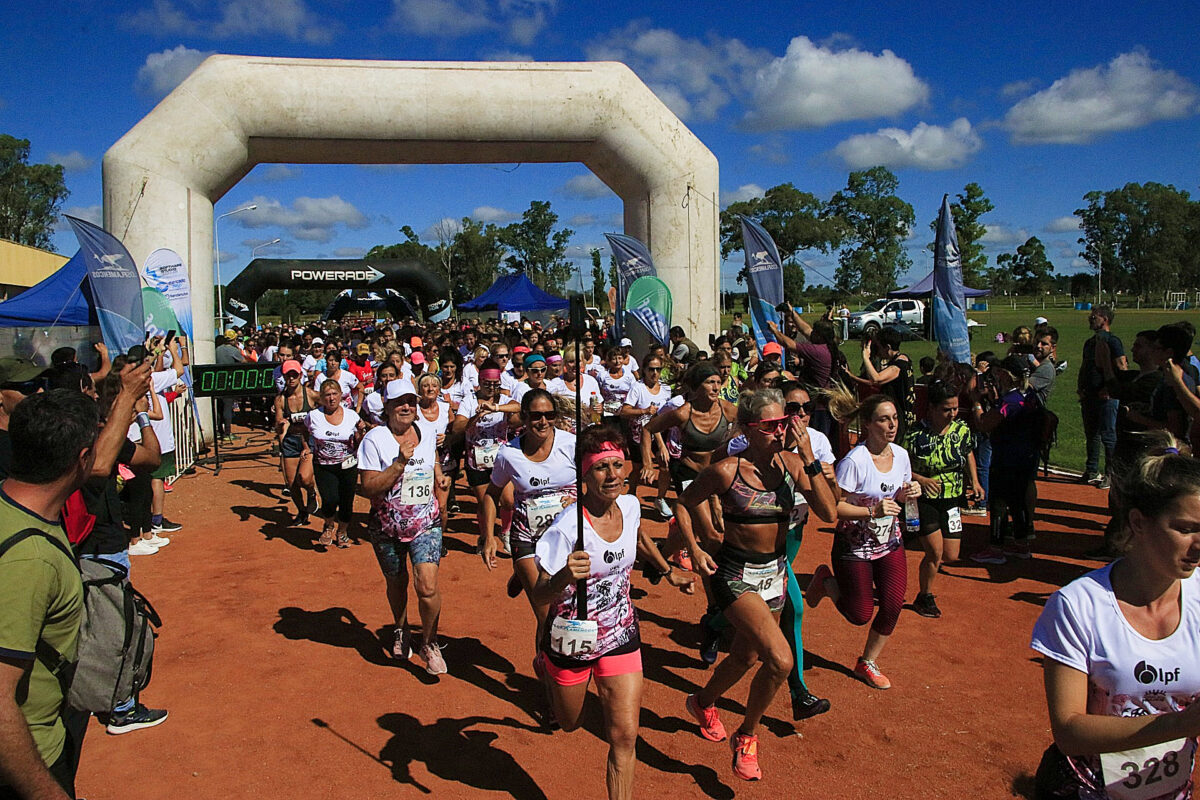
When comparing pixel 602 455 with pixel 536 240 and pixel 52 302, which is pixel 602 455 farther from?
pixel 536 240

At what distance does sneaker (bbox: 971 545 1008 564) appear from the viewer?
314 inches

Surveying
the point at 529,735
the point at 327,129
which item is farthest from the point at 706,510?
the point at 327,129

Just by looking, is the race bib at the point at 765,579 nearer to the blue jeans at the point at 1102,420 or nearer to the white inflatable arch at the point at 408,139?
the blue jeans at the point at 1102,420

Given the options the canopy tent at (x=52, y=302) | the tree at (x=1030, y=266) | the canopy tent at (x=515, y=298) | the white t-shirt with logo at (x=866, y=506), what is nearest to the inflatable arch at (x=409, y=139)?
the canopy tent at (x=52, y=302)

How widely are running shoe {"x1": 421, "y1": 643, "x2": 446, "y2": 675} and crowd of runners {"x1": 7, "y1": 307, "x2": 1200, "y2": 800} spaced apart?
0.05 ft

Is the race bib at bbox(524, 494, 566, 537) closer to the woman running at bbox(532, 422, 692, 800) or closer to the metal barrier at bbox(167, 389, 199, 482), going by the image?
the woman running at bbox(532, 422, 692, 800)

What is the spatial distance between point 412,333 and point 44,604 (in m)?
16.3

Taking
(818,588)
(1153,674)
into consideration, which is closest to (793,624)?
(818,588)

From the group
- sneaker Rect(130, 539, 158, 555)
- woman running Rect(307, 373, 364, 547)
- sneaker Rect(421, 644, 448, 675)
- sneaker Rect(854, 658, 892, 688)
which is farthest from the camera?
sneaker Rect(130, 539, 158, 555)

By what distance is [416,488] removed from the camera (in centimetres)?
561

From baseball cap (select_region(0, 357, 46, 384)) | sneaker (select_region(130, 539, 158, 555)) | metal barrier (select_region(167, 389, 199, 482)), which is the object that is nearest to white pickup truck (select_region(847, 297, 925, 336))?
metal barrier (select_region(167, 389, 199, 482))

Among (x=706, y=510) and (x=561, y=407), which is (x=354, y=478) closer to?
(x=561, y=407)

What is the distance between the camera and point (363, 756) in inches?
184

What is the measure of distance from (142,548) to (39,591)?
750cm
